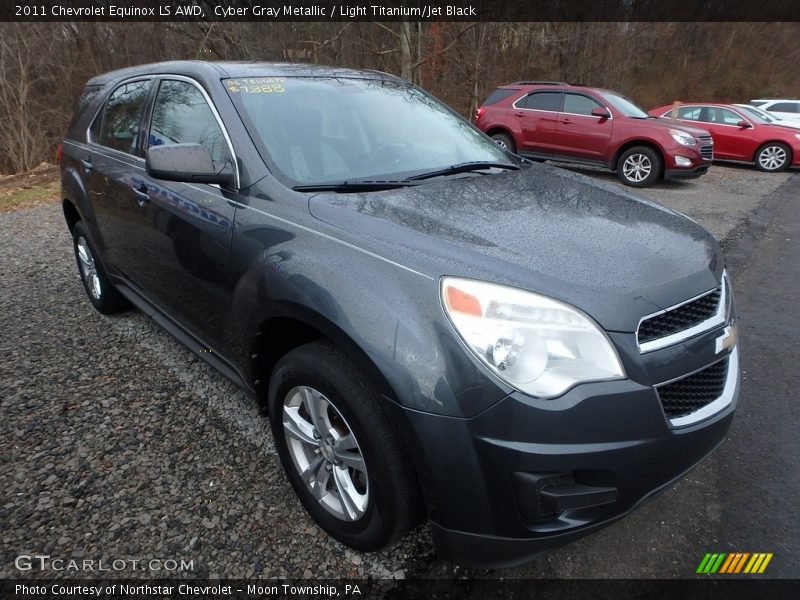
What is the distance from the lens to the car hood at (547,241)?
1.54 metres

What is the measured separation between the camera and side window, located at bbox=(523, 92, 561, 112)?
9.85 meters

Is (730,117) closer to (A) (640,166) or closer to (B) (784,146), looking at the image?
(B) (784,146)

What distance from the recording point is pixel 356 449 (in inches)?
70.2

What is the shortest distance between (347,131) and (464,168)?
617 mm

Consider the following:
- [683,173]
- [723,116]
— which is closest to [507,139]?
[683,173]

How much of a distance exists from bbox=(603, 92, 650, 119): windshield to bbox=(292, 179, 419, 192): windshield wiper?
8.65 m

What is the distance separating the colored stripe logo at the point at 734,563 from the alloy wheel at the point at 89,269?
409 centimetres

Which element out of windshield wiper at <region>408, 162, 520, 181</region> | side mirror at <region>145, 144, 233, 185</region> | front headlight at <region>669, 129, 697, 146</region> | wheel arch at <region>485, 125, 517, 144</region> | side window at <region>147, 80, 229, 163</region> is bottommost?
wheel arch at <region>485, 125, 517, 144</region>

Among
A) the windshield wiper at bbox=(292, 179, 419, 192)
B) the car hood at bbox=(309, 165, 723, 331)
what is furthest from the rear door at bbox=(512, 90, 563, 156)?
the windshield wiper at bbox=(292, 179, 419, 192)

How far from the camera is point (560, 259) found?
1.64 metres

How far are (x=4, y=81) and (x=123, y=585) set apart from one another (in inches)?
574

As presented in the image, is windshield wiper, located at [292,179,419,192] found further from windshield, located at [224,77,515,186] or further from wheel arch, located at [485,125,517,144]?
wheel arch, located at [485,125,517,144]

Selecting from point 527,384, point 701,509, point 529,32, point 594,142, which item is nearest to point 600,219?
point 527,384
